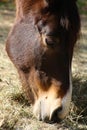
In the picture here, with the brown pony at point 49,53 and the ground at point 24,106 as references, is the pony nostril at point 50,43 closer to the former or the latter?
the brown pony at point 49,53

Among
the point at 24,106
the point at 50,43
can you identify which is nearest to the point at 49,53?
the point at 50,43

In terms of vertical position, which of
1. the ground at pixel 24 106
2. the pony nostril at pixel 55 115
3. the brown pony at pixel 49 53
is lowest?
the ground at pixel 24 106

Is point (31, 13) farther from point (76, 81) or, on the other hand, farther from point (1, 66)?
point (1, 66)

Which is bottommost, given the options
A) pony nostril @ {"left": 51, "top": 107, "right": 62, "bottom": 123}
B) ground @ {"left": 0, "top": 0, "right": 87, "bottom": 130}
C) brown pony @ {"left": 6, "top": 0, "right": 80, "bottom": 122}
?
ground @ {"left": 0, "top": 0, "right": 87, "bottom": 130}

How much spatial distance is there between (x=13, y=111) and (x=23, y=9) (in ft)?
2.71

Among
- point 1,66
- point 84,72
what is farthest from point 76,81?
point 1,66

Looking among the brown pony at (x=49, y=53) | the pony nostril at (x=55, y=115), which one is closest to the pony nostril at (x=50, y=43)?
the brown pony at (x=49, y=53)

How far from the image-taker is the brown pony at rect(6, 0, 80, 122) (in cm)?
278

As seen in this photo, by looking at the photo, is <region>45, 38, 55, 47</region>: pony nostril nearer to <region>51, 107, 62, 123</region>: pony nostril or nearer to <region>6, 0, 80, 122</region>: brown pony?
<region>6, 0, 80, 122</region>: brown pony

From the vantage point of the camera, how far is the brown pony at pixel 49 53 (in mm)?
2781

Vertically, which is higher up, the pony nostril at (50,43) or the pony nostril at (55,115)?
the pony nostril at (50,43)

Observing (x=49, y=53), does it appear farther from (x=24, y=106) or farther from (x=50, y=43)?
(x=24, y=106)

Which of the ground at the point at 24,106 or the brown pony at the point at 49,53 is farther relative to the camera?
the ground at the point at 24,106

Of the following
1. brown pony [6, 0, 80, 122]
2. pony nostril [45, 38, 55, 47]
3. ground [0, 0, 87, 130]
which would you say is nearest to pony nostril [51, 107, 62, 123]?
brown pony [6, 0, 80, 122]
